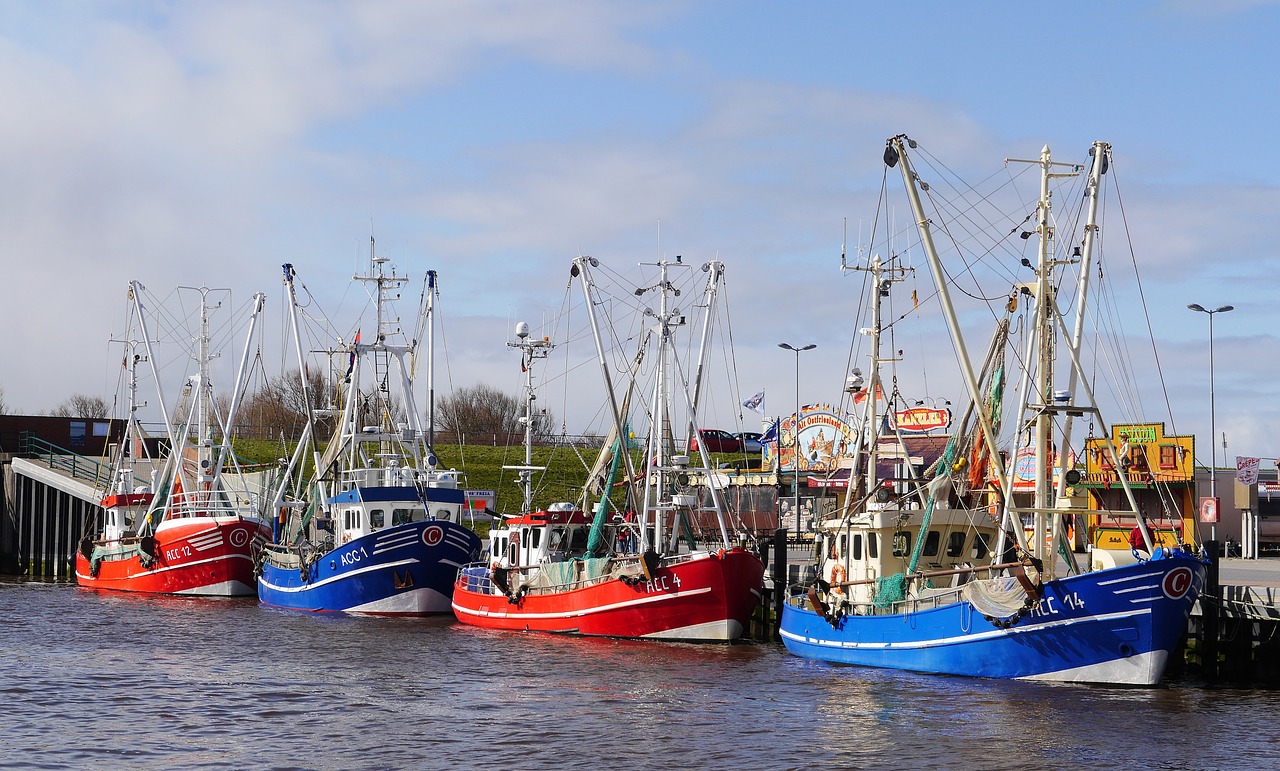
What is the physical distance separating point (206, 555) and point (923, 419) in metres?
33.7

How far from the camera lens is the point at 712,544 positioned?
41.6 metres

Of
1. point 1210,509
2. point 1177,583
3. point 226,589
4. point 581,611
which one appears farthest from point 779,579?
point 226,589

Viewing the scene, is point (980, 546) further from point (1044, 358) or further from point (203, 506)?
point (203, 506)

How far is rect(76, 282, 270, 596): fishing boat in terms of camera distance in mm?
55875

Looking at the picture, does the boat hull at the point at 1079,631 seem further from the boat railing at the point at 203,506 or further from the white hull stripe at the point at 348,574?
the boat railing at the point at 203,506

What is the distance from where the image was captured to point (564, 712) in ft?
88.6

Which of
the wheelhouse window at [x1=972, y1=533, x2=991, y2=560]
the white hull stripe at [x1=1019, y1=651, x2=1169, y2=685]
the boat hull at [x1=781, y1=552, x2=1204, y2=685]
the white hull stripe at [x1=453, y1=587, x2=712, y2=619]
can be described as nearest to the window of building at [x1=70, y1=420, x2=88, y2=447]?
the white hull stripe at [x1=453, y1=587, x2=712, y2=619]

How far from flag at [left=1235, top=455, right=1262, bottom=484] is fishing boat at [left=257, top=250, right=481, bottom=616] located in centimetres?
3721

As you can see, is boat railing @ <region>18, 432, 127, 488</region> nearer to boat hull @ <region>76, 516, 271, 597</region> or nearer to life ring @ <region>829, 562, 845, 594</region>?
boat hull @ <region>76, 516, 271, 597</region>

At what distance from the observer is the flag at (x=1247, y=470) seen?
219 feet

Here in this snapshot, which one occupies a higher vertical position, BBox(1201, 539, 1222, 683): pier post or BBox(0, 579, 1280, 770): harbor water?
BBox(1201, 539, 1222, 683): pier post

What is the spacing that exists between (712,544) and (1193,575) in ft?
54.5

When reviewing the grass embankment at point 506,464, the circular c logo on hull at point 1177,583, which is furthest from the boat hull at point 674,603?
the grass embankment at point 506,464

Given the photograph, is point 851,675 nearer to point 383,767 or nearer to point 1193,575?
point 1193,575
